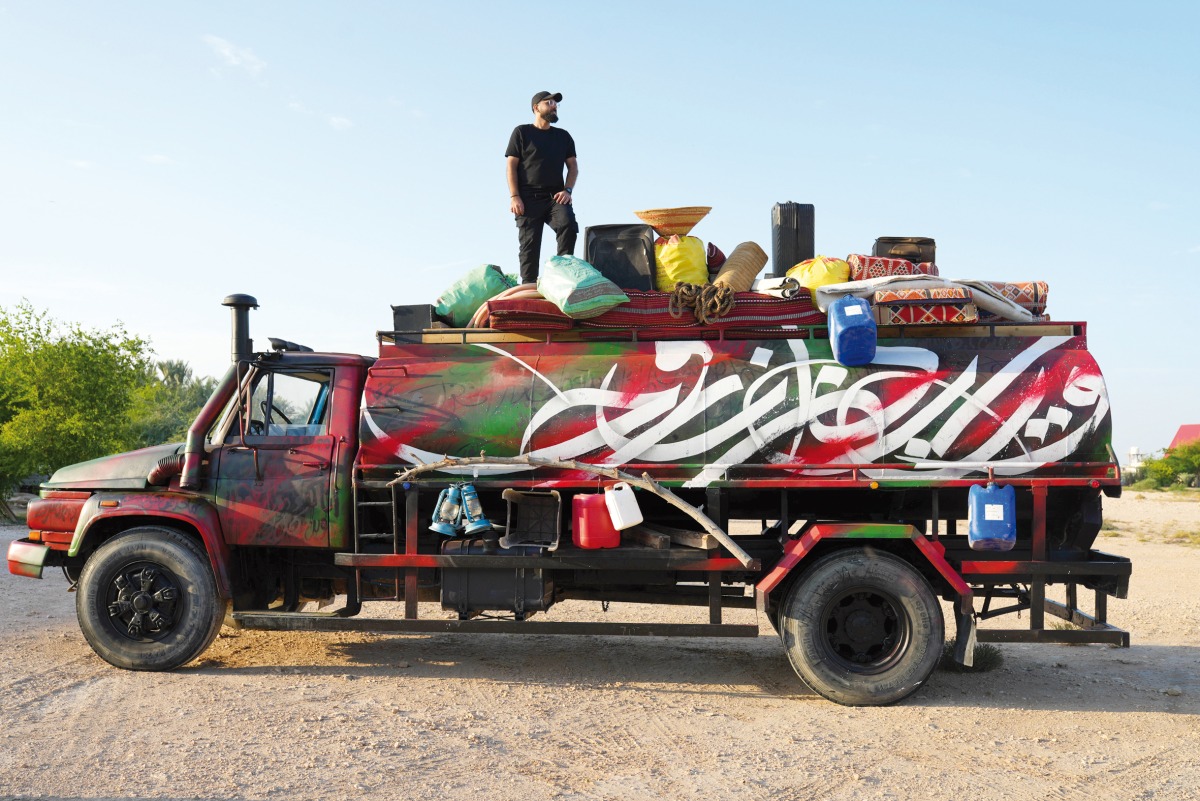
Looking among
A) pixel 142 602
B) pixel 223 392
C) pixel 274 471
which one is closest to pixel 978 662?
pixel 274 471

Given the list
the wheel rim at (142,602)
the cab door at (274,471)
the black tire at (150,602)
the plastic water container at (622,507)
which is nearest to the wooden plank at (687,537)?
the plastic water container at (622,507)

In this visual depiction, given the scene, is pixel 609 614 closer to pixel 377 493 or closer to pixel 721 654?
pixel 721 654

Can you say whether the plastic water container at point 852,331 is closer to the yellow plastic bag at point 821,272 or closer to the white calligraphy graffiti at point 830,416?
the white calligraphy graffiti at point 830,416

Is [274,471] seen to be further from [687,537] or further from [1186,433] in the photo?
[1186,433]

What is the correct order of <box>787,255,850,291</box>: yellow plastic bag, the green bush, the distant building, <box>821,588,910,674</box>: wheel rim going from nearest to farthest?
1. <box>821,588,910,674</box>: wheel rim
2. <box>787,255,850,291</box>: yellow plastic bag
3. the green bush
4. the distant building

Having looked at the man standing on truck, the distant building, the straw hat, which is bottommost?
the distant building

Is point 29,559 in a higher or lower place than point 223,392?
lower

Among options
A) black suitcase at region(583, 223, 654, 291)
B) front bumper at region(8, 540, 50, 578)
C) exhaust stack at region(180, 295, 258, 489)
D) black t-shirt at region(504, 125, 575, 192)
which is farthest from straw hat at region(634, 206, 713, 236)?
front bumper at region(8, 540, 50, 578)

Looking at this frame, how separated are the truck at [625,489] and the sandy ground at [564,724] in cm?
51

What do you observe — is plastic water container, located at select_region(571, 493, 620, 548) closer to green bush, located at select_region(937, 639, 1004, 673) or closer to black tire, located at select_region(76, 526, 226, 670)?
black tire, located at select_region(76, 526, 226, 670)

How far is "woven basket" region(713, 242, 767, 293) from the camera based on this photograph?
7320 millimetres

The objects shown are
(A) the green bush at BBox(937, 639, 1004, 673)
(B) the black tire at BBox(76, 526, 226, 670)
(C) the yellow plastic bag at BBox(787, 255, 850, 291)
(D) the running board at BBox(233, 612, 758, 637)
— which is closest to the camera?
(D) the running board at BBox(233, 612, 758, 637)

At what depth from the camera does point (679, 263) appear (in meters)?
7.39

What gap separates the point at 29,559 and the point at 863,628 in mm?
6566
